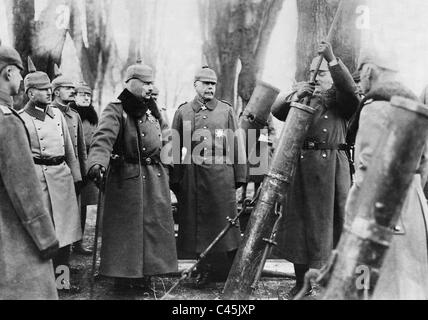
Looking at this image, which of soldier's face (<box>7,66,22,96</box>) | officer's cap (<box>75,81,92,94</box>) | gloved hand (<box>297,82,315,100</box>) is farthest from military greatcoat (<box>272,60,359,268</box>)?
officer's cap (<box>75,81,92,94</box>)

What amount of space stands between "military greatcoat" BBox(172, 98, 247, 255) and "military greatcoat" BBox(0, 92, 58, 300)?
2.39 m

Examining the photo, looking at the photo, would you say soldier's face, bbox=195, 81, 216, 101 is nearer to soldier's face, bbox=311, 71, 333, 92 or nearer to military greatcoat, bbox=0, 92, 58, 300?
soldier's face, bbox=311, 71, 333, 92

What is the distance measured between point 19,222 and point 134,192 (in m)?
1.87

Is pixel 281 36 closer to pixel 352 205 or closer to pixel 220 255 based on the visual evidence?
pixel 220 255

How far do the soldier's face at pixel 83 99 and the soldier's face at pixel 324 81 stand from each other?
355cm

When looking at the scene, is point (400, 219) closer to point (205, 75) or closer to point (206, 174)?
point (206, 174)

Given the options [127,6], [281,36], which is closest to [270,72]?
[281,36]

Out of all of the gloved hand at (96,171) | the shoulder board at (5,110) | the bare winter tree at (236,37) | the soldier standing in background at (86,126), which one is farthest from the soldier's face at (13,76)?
the bare winter tree at (236,37)

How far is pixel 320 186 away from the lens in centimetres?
505

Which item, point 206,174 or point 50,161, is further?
point 206,174

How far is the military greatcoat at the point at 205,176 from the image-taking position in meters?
5.58

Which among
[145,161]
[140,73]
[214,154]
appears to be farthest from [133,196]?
[140,73]

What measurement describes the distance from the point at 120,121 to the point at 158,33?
3.43m

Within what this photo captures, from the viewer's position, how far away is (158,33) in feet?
27.2
